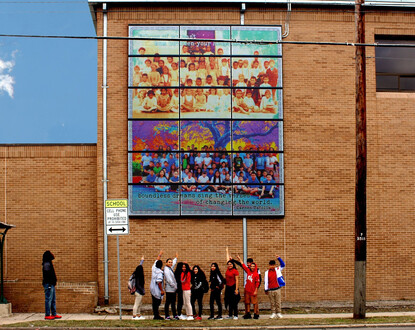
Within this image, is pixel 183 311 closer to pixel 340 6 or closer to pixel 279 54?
pixel 279 54

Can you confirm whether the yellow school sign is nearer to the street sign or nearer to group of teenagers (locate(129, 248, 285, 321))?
the street sign

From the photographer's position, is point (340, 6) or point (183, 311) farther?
point (340, 6)

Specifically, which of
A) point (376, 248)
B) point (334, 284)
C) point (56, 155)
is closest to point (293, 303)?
point (334, 284)

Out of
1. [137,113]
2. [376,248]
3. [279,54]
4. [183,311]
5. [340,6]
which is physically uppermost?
[340,6]

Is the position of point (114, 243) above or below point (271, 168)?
below

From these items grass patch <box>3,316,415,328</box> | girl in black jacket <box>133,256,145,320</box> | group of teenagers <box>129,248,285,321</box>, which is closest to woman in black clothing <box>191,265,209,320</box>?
group of teenagers <box>129,248,285,321</box>

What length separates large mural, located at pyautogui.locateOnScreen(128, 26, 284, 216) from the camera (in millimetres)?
18859

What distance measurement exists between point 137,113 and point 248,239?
207 inches

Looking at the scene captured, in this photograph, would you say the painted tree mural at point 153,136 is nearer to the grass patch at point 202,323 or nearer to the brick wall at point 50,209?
the brick wall at point 50,209

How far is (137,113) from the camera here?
19.0m

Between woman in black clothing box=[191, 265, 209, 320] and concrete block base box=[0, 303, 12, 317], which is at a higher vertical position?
woman in black clothing box=[191, 265, 209, 320]

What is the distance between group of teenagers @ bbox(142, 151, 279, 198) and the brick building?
0.79 m

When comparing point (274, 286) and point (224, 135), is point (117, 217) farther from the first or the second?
point (224, 135)

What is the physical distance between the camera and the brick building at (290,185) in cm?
1891
